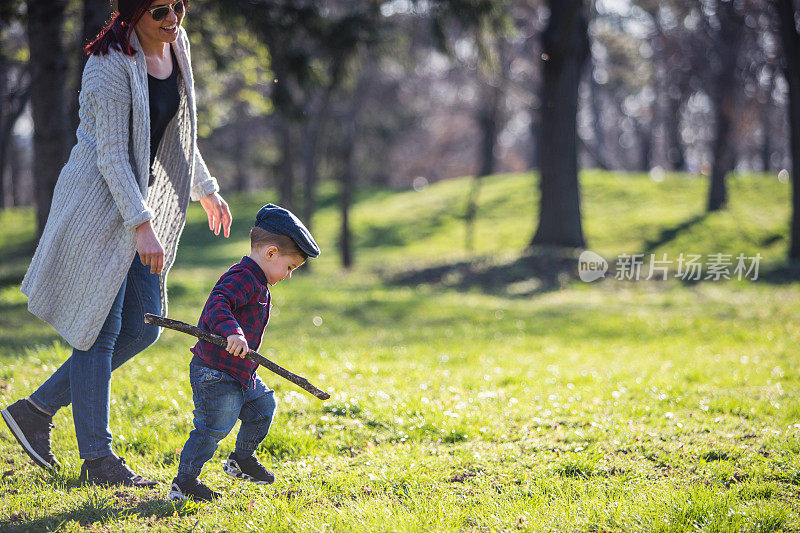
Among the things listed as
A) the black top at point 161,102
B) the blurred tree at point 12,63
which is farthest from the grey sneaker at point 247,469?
the blurred tree at point 12,63

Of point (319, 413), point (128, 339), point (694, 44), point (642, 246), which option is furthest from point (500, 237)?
point (128, 339)

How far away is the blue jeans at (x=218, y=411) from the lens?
323cm

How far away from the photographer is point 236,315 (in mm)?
3273

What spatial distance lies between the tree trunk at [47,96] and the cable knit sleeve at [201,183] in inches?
246

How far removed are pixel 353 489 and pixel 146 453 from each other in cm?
142

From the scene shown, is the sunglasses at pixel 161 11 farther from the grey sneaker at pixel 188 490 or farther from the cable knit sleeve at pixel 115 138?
the grey sneaker at pixel 188 490

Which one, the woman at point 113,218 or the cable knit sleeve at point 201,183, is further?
the cable knit sleeve at point 201,183

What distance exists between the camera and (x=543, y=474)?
3814mm

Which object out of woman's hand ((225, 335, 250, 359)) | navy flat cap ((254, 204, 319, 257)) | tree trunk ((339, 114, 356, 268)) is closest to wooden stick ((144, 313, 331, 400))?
woman's hand ((225, 335, 250, 359))

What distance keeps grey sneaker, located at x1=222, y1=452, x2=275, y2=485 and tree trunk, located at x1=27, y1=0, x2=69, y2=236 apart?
22.6 ft

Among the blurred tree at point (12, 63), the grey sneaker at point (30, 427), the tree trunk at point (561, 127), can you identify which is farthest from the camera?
the tree trunk at point (561, 127)

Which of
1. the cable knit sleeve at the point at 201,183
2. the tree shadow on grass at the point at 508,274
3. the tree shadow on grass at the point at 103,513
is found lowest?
the tree shadow on grass at the point at 508,274

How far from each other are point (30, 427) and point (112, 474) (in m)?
0.54

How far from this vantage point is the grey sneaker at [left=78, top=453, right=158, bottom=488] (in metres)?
3.51
